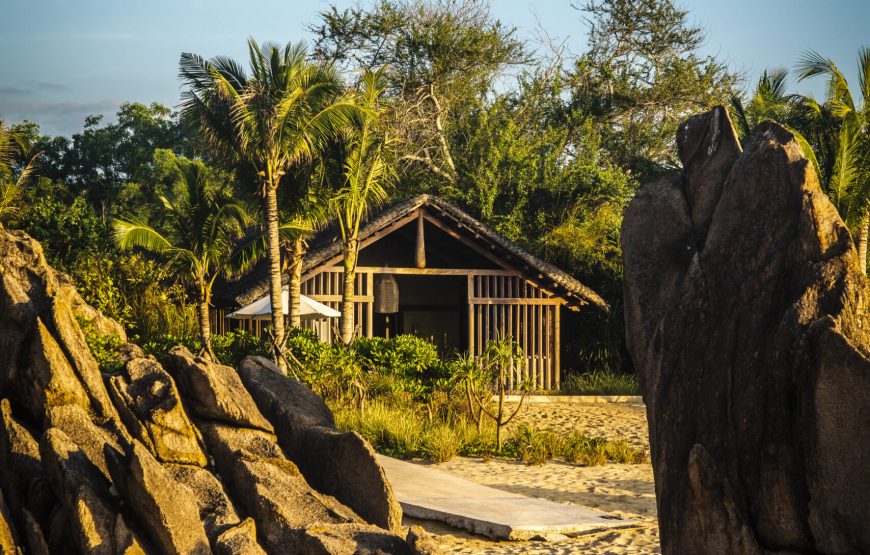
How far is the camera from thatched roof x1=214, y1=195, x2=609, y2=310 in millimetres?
19844

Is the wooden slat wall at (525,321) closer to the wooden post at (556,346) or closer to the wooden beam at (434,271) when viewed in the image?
the wooden post at (556,346)

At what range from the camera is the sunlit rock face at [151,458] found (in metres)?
6.30

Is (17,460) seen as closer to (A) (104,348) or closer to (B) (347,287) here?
(A) (104,348)

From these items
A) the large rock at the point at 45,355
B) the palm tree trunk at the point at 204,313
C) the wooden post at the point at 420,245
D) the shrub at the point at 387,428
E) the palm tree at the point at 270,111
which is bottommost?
the shrub at the point at 387,428

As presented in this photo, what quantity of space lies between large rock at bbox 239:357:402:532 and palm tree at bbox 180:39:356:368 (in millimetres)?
9026

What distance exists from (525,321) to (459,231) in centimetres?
270

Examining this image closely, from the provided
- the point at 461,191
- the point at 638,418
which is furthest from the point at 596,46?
the point at 638,418

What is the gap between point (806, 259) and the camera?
4754 mm

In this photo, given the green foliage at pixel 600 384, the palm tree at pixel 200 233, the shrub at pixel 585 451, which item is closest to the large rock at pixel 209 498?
the shrub at pixel 585 451

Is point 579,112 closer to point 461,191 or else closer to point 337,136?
point 461,191

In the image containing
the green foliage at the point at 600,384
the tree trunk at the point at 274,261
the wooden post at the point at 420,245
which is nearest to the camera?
the tree trunk at the point at 274,261

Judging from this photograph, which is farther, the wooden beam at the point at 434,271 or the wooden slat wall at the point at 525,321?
the wooden slat wall at the point at 525,321

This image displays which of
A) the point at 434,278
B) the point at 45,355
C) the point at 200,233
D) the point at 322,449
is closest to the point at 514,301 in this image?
the point at 434,278

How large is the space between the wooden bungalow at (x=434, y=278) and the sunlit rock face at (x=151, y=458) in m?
11.3
